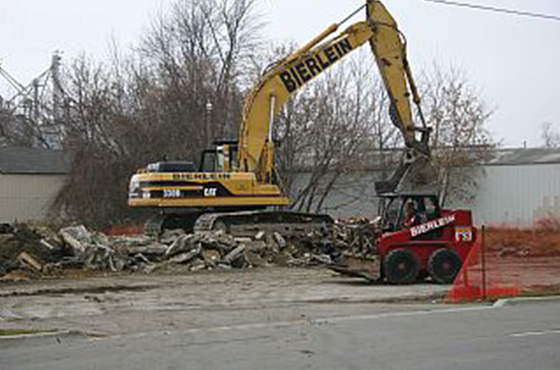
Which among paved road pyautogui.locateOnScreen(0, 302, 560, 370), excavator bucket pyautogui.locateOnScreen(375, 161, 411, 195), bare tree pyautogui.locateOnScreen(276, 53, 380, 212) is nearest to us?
paved road pyautogui.locateOnScreen(0, 302, 560, 370)

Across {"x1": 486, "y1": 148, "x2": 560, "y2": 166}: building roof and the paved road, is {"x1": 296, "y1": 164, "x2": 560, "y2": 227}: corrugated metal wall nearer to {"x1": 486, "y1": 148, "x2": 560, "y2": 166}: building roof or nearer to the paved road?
{"x1": 486, "y1": 148, "x2": 560, "y2": 166}: building roof

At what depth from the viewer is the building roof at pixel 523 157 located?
4075cm

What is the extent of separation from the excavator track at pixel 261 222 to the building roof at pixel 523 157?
19.0 m

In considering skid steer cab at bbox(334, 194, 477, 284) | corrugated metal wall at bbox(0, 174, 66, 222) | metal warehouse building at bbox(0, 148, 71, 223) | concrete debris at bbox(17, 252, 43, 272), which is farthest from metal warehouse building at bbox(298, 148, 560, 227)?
concrete debris at bbox(17, 252, 43, 272)

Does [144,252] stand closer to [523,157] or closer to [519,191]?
[519,191]

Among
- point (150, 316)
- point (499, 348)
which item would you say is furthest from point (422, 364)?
point (150, 316)

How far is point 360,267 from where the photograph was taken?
870 inches

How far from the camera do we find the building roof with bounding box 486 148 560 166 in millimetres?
40747

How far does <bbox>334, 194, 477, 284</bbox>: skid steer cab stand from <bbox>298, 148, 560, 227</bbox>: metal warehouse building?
19.9 m

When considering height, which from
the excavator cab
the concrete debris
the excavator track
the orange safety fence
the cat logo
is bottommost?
the orange safety fence

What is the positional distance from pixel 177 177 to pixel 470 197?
22946 millimetres

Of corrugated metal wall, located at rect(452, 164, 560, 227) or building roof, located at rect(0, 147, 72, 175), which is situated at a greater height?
building roof, located at rect(0, 147, 72, 175)

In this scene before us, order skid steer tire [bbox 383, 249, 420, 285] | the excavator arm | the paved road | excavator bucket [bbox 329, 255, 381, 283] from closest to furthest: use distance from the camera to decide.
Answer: the paved road < skid steer tire [bbox 383, 249, 420, 285] < excavator bucket [bbox 329, 255, 381, 283] < the excavator arm

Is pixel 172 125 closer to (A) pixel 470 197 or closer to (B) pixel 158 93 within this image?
(B) pixel 158 93
